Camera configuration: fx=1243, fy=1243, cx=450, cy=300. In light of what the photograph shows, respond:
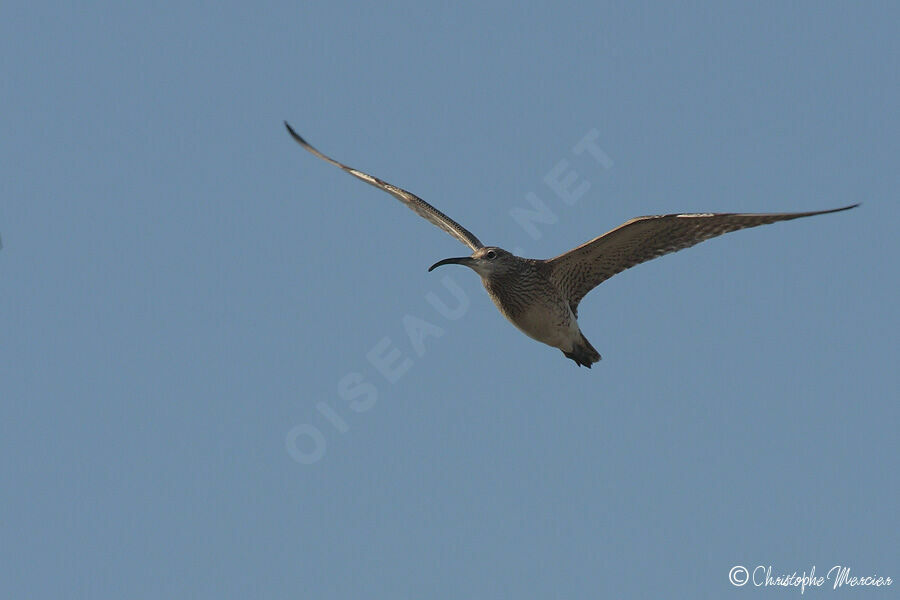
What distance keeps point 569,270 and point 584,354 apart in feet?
4.50

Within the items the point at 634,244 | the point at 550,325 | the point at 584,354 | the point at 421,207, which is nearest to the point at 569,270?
the point at 550,325

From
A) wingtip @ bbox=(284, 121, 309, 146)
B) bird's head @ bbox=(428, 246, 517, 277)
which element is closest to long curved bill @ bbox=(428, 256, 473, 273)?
bird's head @ bbox=(428, 246, 517, 277)

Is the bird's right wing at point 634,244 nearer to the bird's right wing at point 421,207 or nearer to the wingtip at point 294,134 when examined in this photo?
the bird's right wing at point 421,207

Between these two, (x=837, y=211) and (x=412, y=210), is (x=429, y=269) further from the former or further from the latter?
(x=837, y=211)

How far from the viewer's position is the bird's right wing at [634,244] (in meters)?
16.5

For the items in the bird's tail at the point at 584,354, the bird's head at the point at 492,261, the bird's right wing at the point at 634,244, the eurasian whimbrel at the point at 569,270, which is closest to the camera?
the bird's right wing at the point at 634,244

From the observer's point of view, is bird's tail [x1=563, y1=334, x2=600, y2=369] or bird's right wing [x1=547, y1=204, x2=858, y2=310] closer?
bird's right wing [x1=547, y1=204, x2=858, y2=310]

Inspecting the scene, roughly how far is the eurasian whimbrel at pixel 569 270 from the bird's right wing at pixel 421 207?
0.64 meters

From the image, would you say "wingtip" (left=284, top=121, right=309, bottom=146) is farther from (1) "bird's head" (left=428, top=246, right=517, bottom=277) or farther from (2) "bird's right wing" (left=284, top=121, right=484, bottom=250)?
(1) "bird's head" (left=428, top=246, right=517, bottom=277)

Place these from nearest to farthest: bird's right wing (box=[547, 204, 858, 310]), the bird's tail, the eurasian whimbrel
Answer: bird's right wing (box=[547, 204, 858, 310]), the eurasian whimbrel, the bird's tail

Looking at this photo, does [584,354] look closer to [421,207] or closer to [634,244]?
[634,244]

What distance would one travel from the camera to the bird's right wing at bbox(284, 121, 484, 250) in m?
19.4

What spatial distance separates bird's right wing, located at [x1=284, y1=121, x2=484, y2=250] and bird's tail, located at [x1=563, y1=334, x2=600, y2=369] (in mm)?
2110

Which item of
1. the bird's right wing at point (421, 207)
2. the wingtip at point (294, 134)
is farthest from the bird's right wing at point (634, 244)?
the wingtip at point (294, 134)
